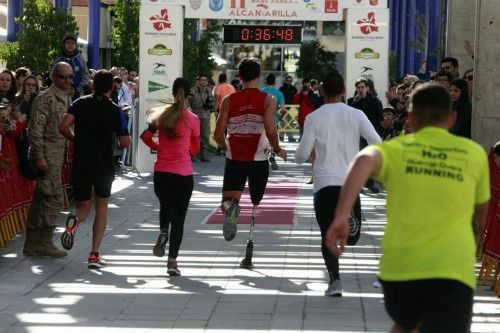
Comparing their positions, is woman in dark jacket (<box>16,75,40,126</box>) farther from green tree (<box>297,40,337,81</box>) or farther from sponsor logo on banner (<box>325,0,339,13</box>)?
green tree (<box>297,40,337,81</box>)

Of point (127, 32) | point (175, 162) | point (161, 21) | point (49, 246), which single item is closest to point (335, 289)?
point (175, 162)

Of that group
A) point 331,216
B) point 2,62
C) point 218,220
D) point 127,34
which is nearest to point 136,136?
point 2,62

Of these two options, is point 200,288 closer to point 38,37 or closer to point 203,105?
point 38,37

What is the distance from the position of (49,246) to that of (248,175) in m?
2.23

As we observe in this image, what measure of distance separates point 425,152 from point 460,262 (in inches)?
20.1

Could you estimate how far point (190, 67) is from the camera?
35.5 metres

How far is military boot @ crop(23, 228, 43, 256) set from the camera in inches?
543

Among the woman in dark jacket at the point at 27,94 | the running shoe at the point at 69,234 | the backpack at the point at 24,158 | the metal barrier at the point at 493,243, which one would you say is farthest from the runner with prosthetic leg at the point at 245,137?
the woman in dark jacket at the point at 27,94

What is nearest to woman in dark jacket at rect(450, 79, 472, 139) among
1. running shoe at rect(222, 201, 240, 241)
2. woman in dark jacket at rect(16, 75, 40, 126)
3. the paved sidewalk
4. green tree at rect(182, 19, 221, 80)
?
the paved sidewalk

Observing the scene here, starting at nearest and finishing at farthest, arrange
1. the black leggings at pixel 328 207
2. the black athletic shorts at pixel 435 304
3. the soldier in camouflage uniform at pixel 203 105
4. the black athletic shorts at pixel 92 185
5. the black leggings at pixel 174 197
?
the black athletic shorts at pixel 435 304
the black leggings at pixel 328 207
the black leggings at pixel 174 197
the black athletic shorts at pixel 92 185
the soldier in camouflage uniform at pixel 203 105

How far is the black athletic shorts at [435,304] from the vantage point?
5.91 metres

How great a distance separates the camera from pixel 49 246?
13.8 metres

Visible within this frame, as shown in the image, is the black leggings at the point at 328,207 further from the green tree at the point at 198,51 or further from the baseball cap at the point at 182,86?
the green tree at the point at 198,51

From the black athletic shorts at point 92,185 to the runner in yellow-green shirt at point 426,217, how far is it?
23.0ft
